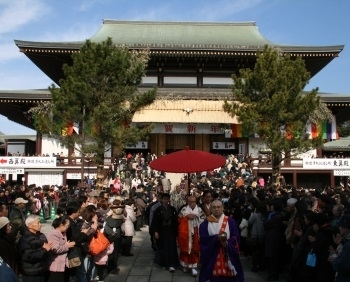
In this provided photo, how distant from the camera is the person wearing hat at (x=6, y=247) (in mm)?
5234

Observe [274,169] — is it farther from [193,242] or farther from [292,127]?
[193,242]

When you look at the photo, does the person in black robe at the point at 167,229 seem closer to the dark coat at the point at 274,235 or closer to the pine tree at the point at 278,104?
the dark coat at the point at 274,235

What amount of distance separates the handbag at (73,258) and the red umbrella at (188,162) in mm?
2950

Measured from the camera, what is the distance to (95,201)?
9586 mm

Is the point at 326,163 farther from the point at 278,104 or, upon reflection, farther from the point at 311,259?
the point at 311,259

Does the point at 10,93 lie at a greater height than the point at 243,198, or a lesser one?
greater

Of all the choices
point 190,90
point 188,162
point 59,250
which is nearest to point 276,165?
point 188,162

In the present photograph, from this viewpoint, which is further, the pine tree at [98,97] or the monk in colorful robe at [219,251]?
the pine tree at [98,97]

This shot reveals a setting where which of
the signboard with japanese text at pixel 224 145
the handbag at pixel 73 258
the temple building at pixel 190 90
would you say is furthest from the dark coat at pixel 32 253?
the signboard with japanese text at pixel 224 145

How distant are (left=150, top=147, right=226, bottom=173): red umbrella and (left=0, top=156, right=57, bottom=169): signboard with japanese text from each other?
51.7 ft

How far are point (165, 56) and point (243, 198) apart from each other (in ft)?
56.9

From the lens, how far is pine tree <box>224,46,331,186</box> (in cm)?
1633

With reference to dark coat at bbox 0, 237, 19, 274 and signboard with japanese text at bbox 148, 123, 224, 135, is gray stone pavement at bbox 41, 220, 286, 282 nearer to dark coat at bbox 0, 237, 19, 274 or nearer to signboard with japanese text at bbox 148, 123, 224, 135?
dark coat at bbox 0, 237, 19, 274

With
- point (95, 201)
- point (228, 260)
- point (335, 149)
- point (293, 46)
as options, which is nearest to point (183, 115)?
point (293, 46)
